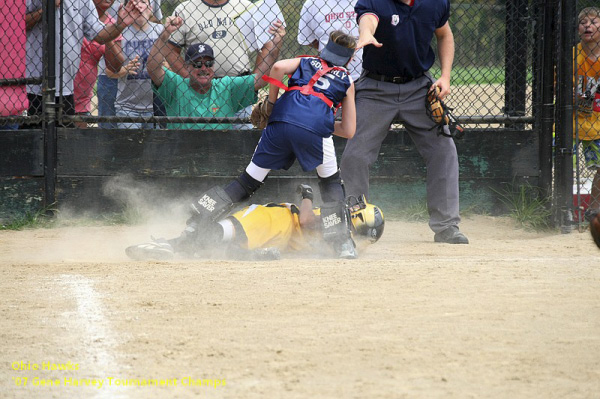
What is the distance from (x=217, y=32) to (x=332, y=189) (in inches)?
92.8

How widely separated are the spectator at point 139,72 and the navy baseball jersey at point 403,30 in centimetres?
218

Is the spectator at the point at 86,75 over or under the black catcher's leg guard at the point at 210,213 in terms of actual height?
over

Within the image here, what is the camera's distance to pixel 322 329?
3309 mm

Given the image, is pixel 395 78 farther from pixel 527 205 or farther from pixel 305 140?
pixel 527 205

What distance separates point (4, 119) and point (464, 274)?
4297 mm

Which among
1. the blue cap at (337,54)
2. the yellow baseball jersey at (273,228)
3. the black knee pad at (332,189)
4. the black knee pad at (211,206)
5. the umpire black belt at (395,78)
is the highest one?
the blue cap at (337,54)

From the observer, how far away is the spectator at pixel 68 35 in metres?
6.85

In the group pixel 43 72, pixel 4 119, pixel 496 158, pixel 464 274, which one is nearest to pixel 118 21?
pixel 43 72

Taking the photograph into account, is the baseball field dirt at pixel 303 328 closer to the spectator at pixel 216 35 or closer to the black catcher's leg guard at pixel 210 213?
the black catcher's leg guard at pixel 210 213

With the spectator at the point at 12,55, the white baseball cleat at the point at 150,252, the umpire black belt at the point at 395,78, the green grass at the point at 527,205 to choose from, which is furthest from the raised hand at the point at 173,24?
the green grass at the point at 527,205

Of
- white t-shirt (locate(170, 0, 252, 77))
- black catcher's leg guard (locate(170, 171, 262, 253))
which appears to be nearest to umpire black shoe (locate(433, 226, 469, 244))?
black catcher's leg guard (locate(170, 171, 262, 253))

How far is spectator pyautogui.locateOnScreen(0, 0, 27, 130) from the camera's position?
6.84 metres

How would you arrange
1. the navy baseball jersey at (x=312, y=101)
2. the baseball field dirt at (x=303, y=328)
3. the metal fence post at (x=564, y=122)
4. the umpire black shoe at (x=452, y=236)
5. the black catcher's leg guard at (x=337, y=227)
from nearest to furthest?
the baseball field dirt at (x=303, y=328)
the navy baseball jersey at (x=312, y=101)
the black catcher's leg guard at (x=337, y=227)
the umpire black shoe at (x=452, y=236)
the metal fence post at (x=564, y=122)

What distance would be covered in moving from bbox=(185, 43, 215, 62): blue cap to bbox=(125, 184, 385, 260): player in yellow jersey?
5.90ft
